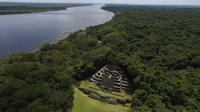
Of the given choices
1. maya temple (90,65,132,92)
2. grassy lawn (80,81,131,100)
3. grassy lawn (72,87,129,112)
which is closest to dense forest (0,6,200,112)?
maya temple (90,65,132,92)

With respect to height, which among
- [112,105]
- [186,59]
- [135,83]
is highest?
[186,59]

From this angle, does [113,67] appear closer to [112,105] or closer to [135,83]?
[135,83]

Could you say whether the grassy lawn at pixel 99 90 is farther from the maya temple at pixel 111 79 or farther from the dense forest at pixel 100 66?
the dense forest at pixel 100 66

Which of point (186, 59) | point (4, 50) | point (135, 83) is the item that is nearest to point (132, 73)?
point (135, 83)

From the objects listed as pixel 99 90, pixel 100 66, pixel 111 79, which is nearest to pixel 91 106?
pixel 99 90

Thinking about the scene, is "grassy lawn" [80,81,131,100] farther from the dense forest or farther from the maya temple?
the dense forest

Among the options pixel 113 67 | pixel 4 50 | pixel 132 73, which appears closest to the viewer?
pixel 132 73
